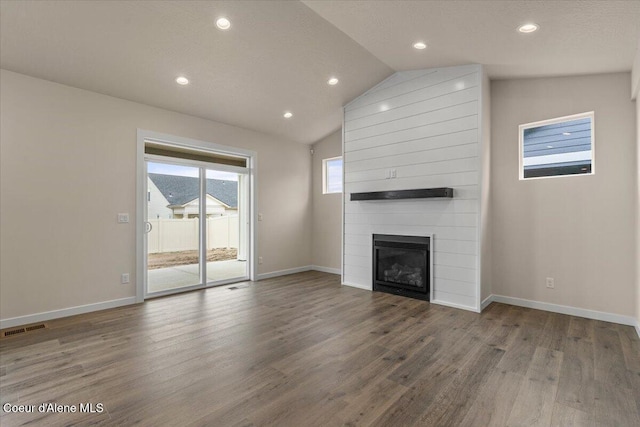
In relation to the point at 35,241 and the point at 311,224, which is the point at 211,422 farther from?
the point at 311,224

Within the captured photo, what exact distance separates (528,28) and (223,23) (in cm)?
305

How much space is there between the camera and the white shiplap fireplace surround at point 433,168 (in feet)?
13.5

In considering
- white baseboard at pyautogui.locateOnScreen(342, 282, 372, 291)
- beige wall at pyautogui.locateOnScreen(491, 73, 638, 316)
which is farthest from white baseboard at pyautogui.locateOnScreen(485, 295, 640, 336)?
white baseboard at pyautogui.locateOnScreen(342, 282, 372, 291)

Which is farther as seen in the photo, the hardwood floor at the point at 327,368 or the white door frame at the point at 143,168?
the white door frame at the point at 143,168

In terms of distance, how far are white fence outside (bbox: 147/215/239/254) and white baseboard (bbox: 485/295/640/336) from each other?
4532mm

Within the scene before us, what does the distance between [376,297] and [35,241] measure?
4.51 m

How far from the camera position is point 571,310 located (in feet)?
12.9

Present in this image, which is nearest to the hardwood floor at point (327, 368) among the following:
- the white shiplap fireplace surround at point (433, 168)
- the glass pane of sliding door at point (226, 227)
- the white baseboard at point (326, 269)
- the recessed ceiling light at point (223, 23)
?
the white shiplap fireplace surround at point (433, 168)

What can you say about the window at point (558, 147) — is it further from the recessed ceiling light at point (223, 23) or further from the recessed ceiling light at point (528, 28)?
the recessed ceiling light at point (223, 23)

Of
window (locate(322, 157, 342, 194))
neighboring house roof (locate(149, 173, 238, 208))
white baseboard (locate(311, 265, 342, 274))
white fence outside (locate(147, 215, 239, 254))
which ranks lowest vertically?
white baseboard (locate(311, 265, 342, 274))

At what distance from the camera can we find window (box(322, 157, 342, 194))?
6730mm

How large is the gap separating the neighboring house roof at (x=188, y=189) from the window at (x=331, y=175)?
6.59 ft

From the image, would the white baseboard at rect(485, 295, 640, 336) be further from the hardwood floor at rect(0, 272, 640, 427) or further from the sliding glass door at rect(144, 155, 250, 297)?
the sliding glass door at rect(144, 155, 250, 297)

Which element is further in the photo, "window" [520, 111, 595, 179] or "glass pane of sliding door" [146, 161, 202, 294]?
"glass pane of sliding door" [146, 161, 202, 294]
